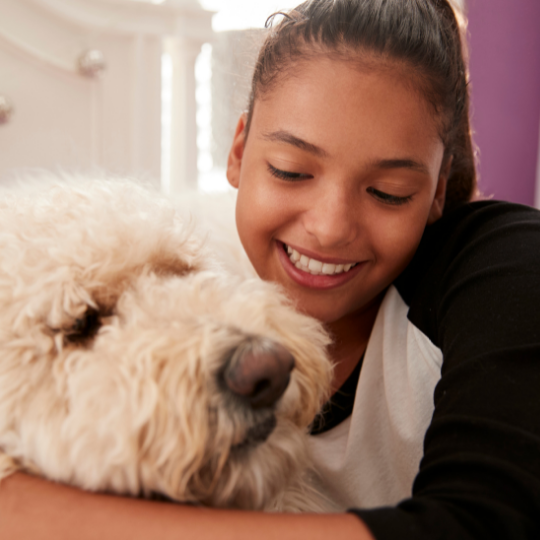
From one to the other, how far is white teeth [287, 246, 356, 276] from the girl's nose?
0.09 meters

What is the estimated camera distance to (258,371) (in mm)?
784

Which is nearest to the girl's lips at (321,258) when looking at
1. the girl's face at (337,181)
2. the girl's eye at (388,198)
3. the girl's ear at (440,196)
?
the girl's face at (337,181)

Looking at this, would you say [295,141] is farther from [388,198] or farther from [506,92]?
[506,92]

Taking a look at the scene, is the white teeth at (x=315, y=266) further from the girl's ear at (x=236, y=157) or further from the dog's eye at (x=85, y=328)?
the dog's eye at (x=85, y=328)

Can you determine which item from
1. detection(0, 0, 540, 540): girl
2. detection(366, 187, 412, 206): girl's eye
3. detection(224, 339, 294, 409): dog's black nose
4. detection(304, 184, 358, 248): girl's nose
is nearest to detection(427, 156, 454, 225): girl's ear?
detection(0, 0, 540, 540): girl

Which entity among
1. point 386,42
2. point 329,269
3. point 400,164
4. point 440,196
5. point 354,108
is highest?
point 386,42

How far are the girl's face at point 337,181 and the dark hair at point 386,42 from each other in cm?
5

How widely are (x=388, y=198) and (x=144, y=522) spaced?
84cm

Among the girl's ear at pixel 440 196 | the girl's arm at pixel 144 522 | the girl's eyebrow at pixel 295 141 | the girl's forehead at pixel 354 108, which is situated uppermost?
the girl's forehead at pixel 354 108

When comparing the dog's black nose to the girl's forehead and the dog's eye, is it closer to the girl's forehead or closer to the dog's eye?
the dog's eye

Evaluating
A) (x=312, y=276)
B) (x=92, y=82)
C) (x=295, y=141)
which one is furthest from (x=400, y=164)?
(x=92, y=82)

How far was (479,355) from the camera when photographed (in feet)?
2.99

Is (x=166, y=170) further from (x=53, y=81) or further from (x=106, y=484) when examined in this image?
(x=106, y=484)

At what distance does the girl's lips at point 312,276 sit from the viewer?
137 cm
